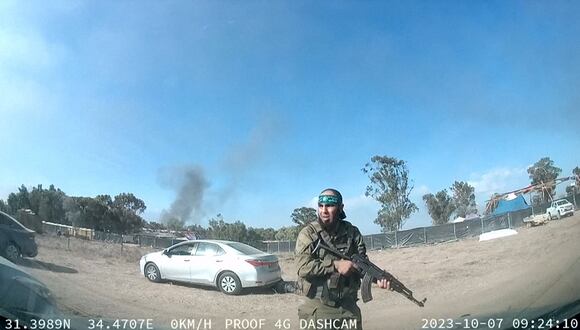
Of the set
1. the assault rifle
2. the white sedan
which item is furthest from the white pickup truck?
the white sedan

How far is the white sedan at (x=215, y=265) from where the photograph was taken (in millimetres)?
2996

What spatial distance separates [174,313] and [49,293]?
116cm

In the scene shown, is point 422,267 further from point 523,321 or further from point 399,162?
point 399,162

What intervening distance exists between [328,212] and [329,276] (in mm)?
484

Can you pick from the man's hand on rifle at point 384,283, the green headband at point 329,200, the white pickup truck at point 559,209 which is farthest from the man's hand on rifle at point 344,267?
the white pickup truck at point 559,209

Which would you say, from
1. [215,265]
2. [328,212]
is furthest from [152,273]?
[328,212]

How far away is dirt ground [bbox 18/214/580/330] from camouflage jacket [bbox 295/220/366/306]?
0.13 meters

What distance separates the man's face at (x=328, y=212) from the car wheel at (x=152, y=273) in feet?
4.23

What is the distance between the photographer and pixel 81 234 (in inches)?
127

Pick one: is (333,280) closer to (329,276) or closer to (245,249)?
(329,276)

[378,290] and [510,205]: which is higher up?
[510,205]

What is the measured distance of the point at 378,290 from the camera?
3398 mm

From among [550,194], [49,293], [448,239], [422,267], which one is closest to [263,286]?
[422,267]

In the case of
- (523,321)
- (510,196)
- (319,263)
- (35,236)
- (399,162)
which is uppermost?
(399,162)
